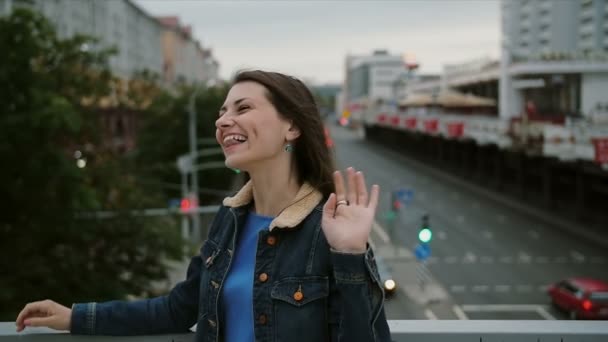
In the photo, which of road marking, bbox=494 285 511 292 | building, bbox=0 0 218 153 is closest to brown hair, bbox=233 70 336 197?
building, bbox=0 0 218 153

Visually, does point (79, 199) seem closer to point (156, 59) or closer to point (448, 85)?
point (156, 59)

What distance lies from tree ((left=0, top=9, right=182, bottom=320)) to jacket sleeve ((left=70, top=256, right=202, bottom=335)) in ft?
26.8

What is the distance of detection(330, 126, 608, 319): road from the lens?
2172 cm

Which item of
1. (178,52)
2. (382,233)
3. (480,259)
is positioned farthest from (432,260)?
(178,52)

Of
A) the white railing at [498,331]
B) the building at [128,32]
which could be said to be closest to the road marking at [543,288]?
the building at [128,32]

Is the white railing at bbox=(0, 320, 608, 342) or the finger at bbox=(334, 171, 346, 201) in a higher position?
the finger at bbox=(334, 171, 346, 201)

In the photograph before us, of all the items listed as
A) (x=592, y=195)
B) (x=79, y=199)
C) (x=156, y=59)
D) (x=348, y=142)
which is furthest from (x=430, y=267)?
(x=348, y=142)

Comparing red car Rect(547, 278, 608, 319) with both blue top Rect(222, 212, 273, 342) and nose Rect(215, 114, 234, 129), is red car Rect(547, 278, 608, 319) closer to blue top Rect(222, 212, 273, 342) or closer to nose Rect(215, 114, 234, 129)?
blue top Rect(222, 212, 273, 342)

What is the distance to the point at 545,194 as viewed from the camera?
1583 inches

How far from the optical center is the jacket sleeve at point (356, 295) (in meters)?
2.24

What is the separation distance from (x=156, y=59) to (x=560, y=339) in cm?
6780

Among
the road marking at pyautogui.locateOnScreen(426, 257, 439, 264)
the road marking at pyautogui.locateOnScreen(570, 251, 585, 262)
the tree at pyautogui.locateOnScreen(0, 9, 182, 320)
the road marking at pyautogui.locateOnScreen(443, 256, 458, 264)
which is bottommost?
the road marking at pyautogui.locateOnScreen(443, 256, 458, 264)

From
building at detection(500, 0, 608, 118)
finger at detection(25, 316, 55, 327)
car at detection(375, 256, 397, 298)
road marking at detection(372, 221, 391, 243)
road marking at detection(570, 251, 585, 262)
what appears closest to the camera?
finger at detection(25, 316, 55, 327)

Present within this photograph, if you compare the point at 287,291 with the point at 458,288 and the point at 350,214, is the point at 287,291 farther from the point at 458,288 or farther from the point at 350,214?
the point at 458,288
